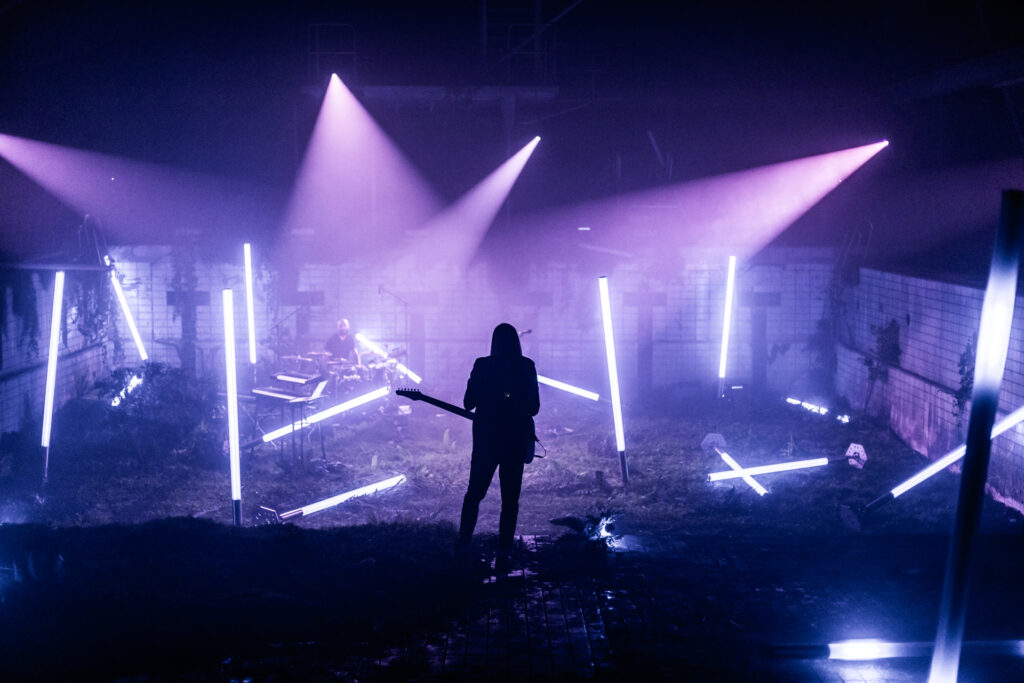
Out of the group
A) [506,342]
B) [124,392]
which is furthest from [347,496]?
[124,392]

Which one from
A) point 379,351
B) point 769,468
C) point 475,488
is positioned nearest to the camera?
point 475,488

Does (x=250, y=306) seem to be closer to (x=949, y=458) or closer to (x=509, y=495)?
(x=509, y=495)

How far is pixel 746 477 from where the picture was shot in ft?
36.6

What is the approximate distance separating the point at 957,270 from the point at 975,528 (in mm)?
10219

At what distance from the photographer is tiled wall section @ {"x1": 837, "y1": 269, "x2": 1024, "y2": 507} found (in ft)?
32.0

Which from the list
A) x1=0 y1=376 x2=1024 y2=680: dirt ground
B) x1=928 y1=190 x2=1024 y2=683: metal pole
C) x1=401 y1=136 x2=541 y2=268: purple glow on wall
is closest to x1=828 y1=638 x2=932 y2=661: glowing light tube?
x1=0 y1=376 x2=1024 y2=680: dirt ground

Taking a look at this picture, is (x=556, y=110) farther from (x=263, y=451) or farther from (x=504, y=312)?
(x=263, y=451)

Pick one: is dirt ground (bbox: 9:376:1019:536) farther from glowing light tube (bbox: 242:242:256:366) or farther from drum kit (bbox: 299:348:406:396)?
glowing light tube (bbox: 242:242:256:366)

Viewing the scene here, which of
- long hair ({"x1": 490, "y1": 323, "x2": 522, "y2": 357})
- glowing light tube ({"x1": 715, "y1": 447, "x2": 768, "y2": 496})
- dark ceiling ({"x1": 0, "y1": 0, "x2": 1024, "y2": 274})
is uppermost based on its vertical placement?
dark ceiling ({"x1": 0, "y1": 0, "x2": 1024, "y2": 274})

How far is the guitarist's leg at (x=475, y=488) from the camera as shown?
7.17m

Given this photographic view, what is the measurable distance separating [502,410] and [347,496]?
4.42 metres

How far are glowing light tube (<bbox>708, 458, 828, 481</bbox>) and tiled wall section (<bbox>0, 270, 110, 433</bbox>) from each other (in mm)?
10144

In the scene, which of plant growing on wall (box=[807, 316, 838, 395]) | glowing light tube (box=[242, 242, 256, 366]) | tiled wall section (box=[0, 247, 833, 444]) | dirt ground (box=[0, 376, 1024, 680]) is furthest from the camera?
tiled wall section (box=[0, 247, 833, 444])

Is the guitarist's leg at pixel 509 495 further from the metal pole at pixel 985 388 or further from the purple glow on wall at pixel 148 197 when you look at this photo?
the purple glow on wall at pixel 148 197
